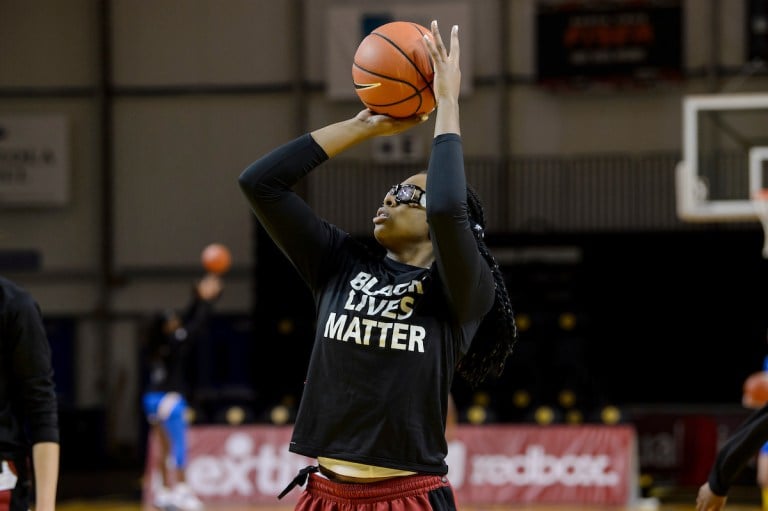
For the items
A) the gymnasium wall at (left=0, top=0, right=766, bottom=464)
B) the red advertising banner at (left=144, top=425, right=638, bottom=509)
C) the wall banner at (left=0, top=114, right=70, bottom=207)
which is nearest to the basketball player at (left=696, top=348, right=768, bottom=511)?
the red advertising banner at (left=144, top=425, right=638, bottom=509)

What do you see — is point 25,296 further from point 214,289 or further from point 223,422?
point 223,422

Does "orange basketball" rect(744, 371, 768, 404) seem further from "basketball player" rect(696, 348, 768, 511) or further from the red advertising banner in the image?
the red advertising banner

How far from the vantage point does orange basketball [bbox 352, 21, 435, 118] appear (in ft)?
10.8

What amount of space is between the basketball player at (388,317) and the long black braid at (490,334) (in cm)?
5

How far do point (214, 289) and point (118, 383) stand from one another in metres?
7.45

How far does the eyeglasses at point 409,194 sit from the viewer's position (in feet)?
10.8

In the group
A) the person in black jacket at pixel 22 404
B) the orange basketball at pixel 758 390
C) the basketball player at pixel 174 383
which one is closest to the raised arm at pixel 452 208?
the person in black jacket at pixel 22 404

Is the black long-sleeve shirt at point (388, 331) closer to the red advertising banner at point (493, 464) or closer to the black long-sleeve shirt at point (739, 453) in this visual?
the black long-sleeve shirt at point (739, 453)

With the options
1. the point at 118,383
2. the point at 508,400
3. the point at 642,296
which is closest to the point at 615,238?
the point at 642,296

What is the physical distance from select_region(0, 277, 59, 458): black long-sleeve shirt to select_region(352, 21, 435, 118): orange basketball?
108 centimetres

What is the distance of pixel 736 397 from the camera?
14.8 meters

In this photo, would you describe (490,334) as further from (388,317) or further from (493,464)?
(493,464)

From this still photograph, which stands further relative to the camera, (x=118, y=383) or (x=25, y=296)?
(x=118, y=383)

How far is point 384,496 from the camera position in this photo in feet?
10.3
